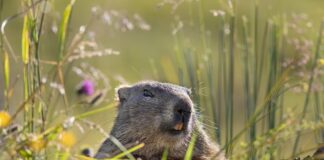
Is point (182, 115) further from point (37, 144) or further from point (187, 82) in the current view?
point (187, 82)

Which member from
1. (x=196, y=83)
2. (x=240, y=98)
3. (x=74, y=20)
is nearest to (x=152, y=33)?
(x=74, y=20)

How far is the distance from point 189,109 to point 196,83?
25.9 inches

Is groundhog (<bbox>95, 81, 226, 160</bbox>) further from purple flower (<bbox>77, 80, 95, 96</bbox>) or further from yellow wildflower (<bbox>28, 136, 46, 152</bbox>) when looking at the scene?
yellow wildflower (<bbox>28, 136, 46, 152</bbox>)

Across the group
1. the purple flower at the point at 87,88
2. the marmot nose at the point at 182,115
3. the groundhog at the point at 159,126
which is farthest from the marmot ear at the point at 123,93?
the marmot nose at the point at 182,115

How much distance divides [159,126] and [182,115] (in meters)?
0.20

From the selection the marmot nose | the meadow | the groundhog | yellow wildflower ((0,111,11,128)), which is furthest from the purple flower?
yellow wildflower ((0,111,11,128))

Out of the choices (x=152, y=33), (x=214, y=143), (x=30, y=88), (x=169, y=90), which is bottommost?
(x=152, y=33)

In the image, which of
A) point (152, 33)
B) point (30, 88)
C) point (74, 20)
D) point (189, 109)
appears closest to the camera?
point (30, 88)

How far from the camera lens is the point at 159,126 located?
4703mm

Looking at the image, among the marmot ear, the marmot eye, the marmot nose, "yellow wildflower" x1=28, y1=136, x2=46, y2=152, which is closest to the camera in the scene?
"yellow wildflower" x1=28, y1=136, x2=46, y2=152

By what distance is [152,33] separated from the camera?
59.1 feet

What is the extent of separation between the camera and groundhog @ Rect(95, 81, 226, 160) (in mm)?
4602

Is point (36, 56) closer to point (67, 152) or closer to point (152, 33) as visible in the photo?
point (67, 152)

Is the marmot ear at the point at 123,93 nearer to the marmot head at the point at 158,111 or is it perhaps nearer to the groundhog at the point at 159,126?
the marmot head at the point at 158,111
